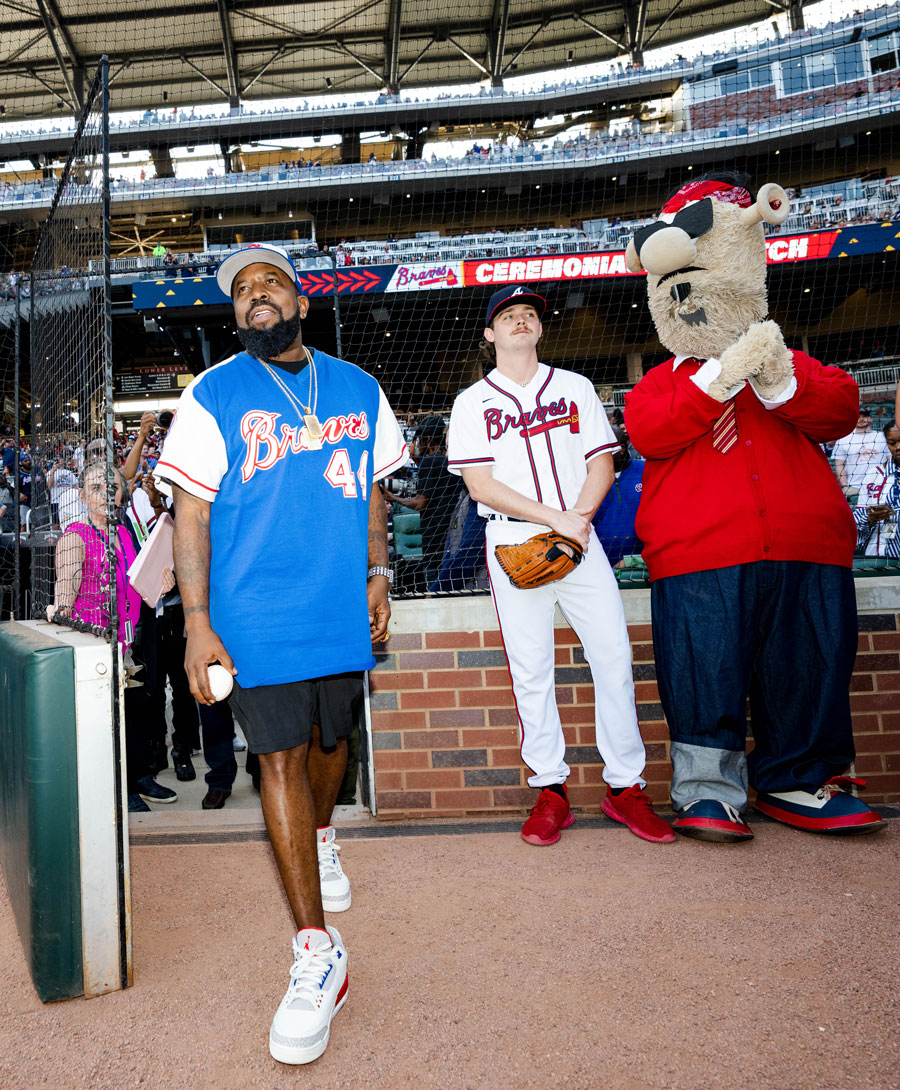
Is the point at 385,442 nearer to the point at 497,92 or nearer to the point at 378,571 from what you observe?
the point at 378,571

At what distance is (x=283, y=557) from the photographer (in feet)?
6.40

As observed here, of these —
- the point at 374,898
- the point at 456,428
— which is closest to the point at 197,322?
the point at 456,428

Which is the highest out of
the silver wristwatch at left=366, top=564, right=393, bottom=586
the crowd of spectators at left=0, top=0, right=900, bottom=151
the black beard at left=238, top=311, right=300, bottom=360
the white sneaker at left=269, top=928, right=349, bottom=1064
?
the crowd of spectators at left=0, top=0, right=900, bottom=151

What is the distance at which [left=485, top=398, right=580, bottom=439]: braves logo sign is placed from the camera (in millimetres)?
3037

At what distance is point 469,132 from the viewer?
30266 millimetres

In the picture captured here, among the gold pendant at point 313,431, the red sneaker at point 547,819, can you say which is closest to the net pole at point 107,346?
the gold pendant at point 313,431

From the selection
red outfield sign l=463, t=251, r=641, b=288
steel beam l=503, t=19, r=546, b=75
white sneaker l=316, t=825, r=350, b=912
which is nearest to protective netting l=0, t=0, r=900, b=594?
steel beam l=503, t=19, r=546, b=75

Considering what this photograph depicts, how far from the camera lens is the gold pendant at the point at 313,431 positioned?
80.2 inches

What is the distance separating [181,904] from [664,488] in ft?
7.00

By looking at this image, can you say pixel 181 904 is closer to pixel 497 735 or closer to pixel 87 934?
pixel 87 934

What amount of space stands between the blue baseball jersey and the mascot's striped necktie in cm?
139

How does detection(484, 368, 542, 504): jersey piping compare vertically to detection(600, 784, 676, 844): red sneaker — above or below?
above

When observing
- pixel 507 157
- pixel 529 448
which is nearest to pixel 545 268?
pixel 529 448

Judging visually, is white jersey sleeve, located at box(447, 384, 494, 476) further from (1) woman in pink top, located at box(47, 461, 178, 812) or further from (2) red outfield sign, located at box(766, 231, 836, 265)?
(2) red outfield sign, located at box(766, 231, 836, 265)
